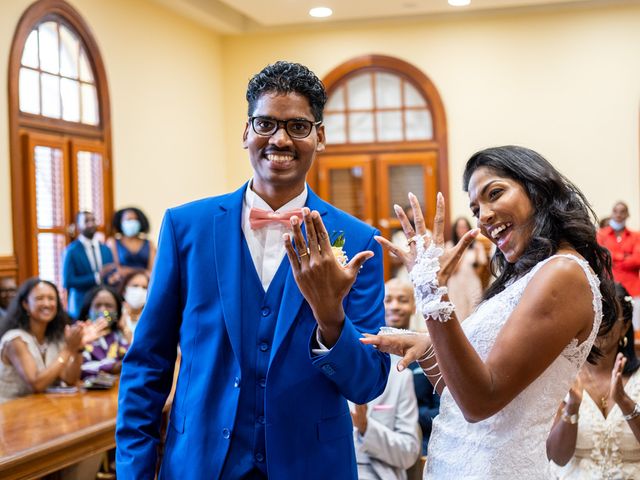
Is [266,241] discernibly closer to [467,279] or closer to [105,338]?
[105,338]

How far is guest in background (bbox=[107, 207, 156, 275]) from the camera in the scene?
26.4 ft

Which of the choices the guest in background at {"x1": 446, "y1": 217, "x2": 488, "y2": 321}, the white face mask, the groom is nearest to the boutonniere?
the groom

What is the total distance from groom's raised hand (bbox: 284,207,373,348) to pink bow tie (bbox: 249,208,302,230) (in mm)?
204

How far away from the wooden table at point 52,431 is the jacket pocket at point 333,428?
140 centimetres

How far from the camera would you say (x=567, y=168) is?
10.4 m

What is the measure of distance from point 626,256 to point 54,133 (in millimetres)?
5269

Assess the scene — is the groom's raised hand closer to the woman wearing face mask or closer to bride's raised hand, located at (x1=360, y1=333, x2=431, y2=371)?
bride's raised hand, located at (x1=360, y1=333, x2=431, y2=371)

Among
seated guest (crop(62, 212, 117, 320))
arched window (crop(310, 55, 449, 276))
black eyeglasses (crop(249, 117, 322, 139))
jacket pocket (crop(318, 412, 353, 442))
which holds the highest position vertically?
arched window (crop(310, 55, 449, 276))

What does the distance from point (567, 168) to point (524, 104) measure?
881 mm

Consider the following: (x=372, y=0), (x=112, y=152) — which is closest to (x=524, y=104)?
(x=372, y=0)

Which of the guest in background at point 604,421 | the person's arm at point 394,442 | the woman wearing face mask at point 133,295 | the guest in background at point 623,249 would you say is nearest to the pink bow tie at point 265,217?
the guest in background at point 604,421

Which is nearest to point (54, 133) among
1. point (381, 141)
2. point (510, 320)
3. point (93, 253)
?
point (93, 253)

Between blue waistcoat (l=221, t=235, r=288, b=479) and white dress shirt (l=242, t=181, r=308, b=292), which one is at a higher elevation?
white dress shirt (l=242, t=181, r=308, b=292)

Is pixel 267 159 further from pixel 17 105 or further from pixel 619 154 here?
pixel 619 154
